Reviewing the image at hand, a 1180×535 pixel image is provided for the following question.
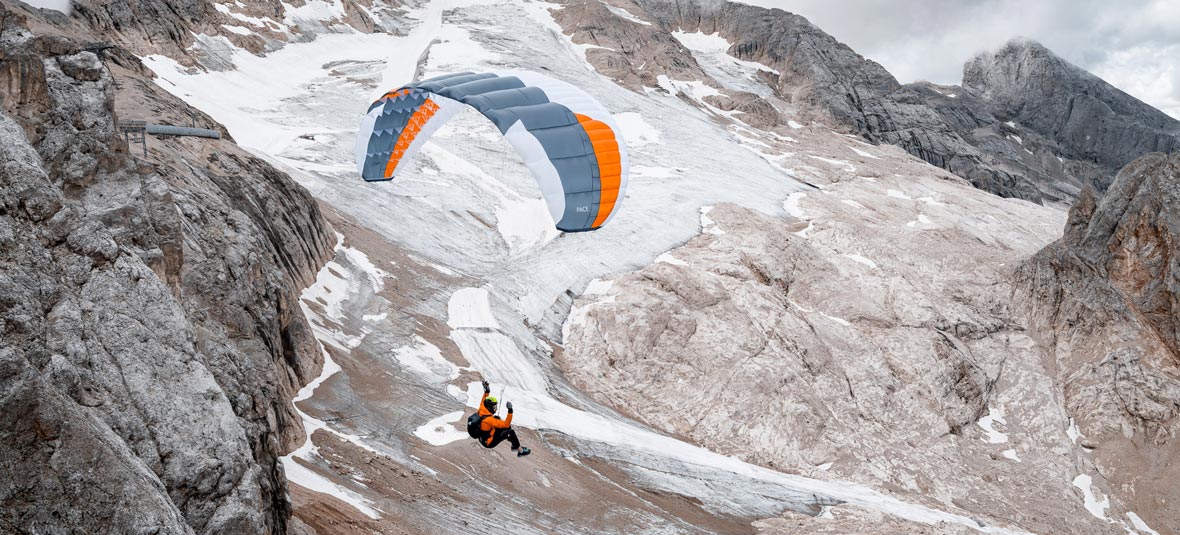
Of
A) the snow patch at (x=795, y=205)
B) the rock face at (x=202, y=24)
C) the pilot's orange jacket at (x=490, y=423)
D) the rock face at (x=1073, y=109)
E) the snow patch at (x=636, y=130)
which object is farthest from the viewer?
the rock face at (x=1073, y=109)

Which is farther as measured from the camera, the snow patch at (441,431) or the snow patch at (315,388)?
the snow patch at (441,431)

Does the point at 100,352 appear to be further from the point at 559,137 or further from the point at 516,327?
the point at 516,327

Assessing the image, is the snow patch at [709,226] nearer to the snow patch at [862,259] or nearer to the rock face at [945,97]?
the snow patch at [862,259]

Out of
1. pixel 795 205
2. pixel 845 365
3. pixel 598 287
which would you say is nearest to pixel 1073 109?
pixel 795 205

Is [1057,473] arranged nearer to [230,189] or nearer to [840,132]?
[230,189]

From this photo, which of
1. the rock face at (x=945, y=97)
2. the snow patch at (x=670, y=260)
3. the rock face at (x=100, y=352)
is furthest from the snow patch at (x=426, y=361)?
the rock face at (x=945, y=97)

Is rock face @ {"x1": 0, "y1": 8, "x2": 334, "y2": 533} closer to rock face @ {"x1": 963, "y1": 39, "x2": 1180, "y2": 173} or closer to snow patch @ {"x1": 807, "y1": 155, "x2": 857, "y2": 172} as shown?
snow patch @ {"x1": 807, "y1": 155, "x2": 857, "y2": 172}
